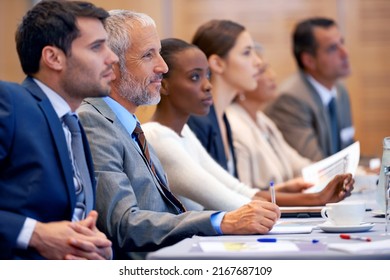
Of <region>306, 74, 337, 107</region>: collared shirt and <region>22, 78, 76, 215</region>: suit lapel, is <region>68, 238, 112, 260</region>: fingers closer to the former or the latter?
<region>22, 78, 76, 215</region>: suit lapel

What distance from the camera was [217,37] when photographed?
4.14 m

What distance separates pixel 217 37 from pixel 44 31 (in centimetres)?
216

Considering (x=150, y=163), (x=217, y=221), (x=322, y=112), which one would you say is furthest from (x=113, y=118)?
(x=322, y=112)

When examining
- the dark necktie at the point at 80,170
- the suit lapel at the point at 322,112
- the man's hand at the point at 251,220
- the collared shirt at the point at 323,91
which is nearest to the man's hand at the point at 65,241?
the dark necktie at the point at 80,170

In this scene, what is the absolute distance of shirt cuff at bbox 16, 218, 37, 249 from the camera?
1861mm

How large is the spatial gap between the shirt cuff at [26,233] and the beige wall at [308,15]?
5.56m

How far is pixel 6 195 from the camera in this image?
6.20ft

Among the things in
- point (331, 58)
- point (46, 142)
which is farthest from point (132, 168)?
point (331, 58)

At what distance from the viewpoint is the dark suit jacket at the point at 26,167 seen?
1.87 meters

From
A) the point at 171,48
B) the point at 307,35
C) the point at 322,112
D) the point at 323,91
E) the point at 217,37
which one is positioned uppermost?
the point at 171,48

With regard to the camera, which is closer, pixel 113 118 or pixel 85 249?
pixel 85 249

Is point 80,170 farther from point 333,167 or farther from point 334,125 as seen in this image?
point 334,125

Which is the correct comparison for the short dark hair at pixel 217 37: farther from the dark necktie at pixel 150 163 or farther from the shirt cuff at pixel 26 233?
the shirt cuff at pixel 26 233

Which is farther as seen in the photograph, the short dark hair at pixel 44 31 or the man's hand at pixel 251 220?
the man's hand at pixel 251 220
